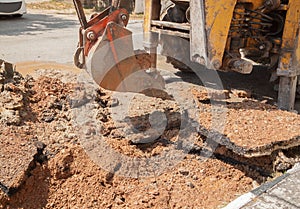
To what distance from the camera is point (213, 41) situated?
14.9ft

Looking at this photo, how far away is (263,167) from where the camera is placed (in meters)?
3.63

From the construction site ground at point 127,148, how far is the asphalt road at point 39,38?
141 inches

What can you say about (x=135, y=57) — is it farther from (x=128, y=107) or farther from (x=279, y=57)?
(x=279, y=57)

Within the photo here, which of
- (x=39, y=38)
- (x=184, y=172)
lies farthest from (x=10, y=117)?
(x=39, y=38)

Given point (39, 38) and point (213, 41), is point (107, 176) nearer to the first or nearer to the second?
point (213, 41)

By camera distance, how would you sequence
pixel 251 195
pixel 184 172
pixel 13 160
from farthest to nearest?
1. pixel 184 172
2. pixel 13 160
3. pixel 251 195

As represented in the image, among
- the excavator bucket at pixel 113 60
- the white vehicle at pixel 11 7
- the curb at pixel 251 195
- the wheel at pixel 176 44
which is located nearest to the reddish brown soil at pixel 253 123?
the curb at pixel 251 195

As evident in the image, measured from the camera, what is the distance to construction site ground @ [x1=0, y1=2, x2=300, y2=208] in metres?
3.24

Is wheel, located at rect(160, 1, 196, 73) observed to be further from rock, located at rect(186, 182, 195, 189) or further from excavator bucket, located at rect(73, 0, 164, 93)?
rock, located at rect(186, 182, 195, 189)

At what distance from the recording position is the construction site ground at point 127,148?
324cm

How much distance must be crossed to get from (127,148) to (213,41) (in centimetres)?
172

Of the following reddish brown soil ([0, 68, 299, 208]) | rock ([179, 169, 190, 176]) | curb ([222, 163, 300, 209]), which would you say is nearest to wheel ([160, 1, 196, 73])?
reddish brown soil ([0, 68, 299, 208])

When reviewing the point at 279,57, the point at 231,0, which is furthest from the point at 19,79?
the point at 279,57

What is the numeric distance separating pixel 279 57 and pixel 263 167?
1.80 m
